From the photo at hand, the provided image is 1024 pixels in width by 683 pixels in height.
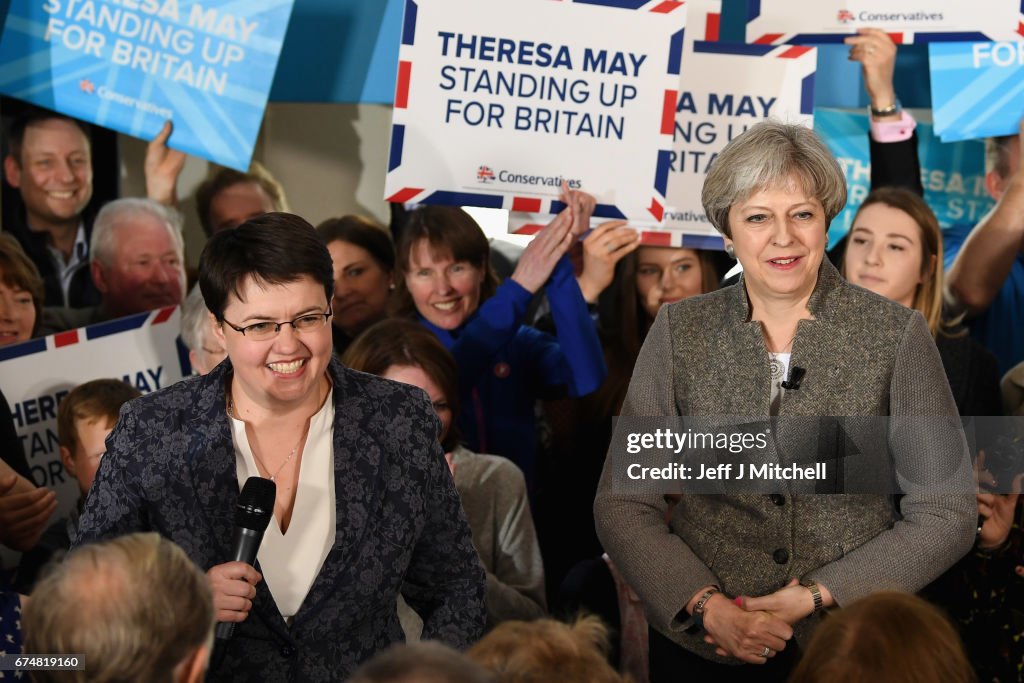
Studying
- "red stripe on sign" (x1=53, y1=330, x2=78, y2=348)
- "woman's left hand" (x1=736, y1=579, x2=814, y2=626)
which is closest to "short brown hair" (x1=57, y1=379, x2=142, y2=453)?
"red stripe on sign" (x1=53, y1=330, x2=78, y2=348)

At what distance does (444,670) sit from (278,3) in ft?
10.3

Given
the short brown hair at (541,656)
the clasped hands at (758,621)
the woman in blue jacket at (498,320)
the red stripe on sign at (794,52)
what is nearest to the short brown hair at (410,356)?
the woman in blue jacket at (498,320)

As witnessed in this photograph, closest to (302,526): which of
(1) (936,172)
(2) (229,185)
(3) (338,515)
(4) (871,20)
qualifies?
(3) (338,515)

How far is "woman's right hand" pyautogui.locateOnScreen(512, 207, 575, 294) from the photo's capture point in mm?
3768

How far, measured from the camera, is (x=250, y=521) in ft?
7.12

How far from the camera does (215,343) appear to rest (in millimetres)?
3820

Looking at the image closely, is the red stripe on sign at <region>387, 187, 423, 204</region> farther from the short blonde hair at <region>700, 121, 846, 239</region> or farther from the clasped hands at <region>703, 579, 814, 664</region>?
the clasped hands at <region>703, 579, 814, 664</region>

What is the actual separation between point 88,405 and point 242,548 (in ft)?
5.21

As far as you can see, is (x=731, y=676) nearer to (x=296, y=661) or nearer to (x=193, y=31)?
(x=296, y=661)

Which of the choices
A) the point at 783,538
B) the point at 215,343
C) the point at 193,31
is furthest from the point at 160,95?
the point at 783,538

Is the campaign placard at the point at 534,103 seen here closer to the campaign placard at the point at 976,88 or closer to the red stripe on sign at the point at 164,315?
the red stripe on sign at the point at 164,315

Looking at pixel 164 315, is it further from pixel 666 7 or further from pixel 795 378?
pixel 795 378

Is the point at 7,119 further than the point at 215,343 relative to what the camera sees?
Yes

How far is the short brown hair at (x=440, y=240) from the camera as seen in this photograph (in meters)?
4.02
